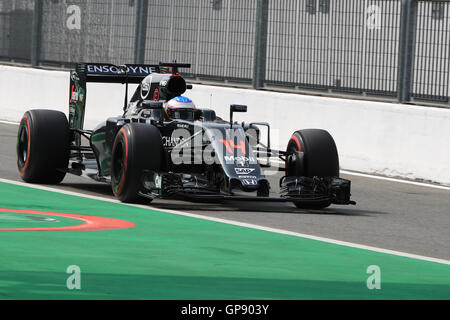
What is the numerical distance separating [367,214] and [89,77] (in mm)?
4029

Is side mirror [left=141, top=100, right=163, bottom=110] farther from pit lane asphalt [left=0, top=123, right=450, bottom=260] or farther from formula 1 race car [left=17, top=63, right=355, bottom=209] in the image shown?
pit lane asphalt [left=0, top=123, right=450, bottom=260]

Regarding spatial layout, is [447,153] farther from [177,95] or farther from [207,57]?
[207,57]

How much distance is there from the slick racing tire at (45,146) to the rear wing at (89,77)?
0.75m

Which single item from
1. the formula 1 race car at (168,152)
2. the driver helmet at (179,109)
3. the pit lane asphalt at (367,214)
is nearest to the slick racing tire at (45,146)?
the formula 1 race car at (168,152)

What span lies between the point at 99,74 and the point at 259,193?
334 centimetres

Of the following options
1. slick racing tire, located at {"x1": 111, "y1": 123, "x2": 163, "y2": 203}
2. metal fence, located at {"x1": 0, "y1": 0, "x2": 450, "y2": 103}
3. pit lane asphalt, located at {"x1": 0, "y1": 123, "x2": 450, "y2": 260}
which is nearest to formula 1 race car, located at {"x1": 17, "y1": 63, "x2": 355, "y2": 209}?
slick racing tire, located at {"x1": 111, "y1": 123, "x2": 163, "y2": 203}

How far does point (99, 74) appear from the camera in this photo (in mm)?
14297

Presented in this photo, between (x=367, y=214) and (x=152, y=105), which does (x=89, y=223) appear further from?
(x=367, y=214)

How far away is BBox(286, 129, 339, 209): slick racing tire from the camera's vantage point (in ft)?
41.4

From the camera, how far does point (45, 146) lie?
13328 mm

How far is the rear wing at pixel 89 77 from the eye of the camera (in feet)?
46.7

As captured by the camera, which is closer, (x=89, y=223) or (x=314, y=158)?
(x=89, y=223)

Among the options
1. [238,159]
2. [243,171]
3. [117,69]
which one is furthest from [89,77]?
[243,171]
